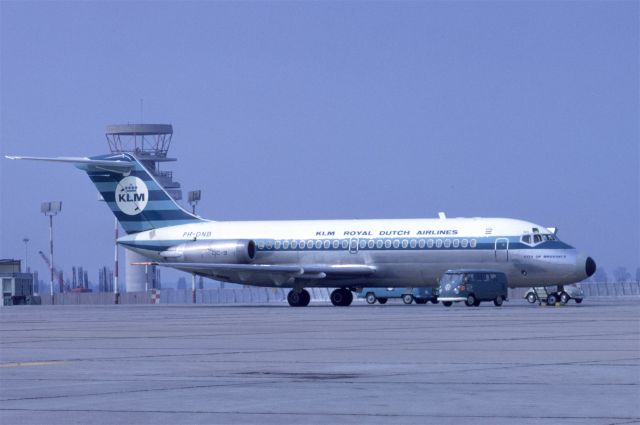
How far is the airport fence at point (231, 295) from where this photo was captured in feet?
278

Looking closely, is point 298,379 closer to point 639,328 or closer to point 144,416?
point 144,416

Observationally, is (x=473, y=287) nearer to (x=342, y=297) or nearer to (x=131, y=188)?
(x=342, y=297)

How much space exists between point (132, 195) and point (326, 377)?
4886 cm

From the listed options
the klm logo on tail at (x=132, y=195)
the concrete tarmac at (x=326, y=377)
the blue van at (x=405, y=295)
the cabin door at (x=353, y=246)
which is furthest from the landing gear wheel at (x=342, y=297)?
the concrete tarmac at (x=326, y=377)

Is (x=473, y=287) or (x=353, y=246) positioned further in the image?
(x=353, y=246)

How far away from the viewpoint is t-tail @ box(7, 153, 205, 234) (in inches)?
2502

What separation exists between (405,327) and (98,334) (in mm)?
7224

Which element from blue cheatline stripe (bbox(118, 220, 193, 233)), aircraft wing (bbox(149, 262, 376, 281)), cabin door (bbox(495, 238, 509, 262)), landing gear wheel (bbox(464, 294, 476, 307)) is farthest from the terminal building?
landing gear wheel (bbox(464, 294, 476, 307))

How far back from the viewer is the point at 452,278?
52969 mm

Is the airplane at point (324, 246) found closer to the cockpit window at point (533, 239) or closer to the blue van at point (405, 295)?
the cockpit window at point (533, 239)

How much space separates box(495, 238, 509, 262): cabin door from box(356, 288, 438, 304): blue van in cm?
917

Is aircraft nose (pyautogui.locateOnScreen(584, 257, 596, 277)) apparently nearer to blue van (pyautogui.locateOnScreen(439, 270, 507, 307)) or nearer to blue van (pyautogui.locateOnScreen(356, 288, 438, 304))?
blue van (pyautogui.locateOnScreen(439, 270, 507, 307))

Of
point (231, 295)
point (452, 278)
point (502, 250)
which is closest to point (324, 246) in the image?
point (452, 278)

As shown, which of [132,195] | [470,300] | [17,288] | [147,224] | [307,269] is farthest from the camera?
[17,288]
